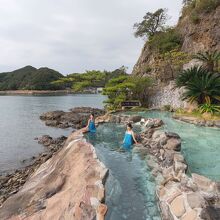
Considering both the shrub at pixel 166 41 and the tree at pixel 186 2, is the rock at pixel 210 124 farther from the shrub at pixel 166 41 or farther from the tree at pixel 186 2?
the tree at pixel 186 2

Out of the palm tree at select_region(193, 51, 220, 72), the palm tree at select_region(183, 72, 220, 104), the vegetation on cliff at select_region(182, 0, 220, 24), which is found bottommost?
the palm tree at select_region(183, 72, 220, 104)

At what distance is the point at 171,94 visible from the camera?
1309 inches

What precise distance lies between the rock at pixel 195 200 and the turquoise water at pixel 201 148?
3.09 m

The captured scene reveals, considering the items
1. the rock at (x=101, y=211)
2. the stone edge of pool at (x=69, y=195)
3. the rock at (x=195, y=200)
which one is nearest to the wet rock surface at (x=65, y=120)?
the stone edge of pool at (x=69, y=195)

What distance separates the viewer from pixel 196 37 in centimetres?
3753

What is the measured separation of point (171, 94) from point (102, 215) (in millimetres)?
27960

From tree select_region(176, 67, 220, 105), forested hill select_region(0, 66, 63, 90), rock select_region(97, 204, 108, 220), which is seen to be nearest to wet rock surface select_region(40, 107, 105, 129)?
tree select_region(176, 67, 220, 105)

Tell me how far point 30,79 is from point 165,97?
115319 mm

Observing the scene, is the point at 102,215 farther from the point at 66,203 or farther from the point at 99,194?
the point at 66,203

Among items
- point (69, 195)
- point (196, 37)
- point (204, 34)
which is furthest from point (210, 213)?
point (196, 37)

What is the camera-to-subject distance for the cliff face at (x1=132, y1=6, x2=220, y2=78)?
35125 millimetres

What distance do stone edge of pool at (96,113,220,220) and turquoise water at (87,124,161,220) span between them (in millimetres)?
310

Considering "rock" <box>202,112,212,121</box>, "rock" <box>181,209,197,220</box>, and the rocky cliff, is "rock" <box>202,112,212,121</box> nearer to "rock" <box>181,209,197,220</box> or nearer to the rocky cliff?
the rocky cliff

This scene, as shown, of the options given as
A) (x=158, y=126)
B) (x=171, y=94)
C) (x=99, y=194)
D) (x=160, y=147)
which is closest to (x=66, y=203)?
(x=99, y=194)
